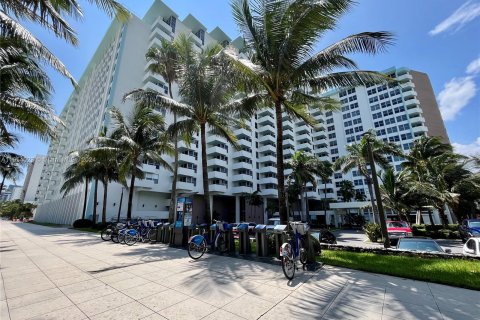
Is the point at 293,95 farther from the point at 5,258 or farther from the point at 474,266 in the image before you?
the point at 5,258

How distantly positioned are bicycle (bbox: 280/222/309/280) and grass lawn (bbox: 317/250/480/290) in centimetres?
134

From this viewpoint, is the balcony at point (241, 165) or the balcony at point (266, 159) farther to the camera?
the balcony at point (266, 159)

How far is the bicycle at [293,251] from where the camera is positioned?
558cm

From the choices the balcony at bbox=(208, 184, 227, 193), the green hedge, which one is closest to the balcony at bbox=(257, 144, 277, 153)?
the balcony at bbox=(208, 184, 227, 193)

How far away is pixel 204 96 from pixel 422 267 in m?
12.1

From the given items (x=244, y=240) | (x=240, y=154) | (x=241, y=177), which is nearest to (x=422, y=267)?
(x=244, y=240)

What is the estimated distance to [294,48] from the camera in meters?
9.73

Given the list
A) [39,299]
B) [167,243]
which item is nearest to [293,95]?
[167,243]

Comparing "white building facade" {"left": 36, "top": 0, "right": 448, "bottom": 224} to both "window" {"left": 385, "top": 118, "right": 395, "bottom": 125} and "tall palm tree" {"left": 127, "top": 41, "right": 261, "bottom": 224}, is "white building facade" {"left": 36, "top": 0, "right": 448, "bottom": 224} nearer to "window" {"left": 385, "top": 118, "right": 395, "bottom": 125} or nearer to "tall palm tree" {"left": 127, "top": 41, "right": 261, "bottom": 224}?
"window" {"left": 385, "top": 118, "right": 395, "bottom": 125}

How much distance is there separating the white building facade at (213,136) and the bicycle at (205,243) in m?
19.4

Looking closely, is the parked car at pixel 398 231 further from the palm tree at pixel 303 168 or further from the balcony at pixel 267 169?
the balcony at pixel 267 169

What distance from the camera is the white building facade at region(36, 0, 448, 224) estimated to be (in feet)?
125

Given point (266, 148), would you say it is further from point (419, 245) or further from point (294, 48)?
point (419, 245)

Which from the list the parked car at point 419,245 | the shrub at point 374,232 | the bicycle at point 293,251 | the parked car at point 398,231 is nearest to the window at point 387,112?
the shrub at point 374,232
